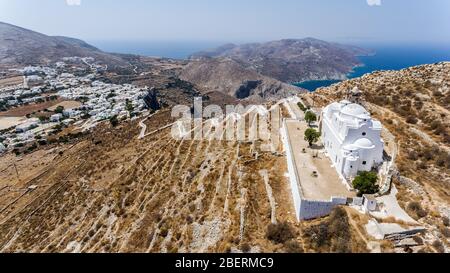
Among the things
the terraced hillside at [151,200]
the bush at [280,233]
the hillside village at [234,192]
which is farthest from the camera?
the terraced hillside at [151,200]

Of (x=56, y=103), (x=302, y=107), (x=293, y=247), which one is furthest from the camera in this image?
(x=56, y=103)

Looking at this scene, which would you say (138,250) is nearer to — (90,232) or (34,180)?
(90,232)

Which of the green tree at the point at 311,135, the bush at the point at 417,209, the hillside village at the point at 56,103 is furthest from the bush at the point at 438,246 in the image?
the hillside village at the point at 56,103

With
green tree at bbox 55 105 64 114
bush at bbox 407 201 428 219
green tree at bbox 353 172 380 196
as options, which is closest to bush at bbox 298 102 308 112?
green tree at bbox 353 172 380 196

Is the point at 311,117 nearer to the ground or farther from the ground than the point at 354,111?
nearer to the ground

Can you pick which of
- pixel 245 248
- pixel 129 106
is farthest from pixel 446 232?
pixel 129 106

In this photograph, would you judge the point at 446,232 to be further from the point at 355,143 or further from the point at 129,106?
→ the point at 129,106

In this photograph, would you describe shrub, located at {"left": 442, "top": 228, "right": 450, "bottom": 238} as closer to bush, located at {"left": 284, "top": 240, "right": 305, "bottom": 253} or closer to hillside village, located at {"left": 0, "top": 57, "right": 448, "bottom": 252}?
hillside village, located at {"left": 0, "top": 57, "right": 448, "bottom": 252}

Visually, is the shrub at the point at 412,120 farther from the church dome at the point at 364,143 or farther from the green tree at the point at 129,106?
the green tree at the point at 129,106
